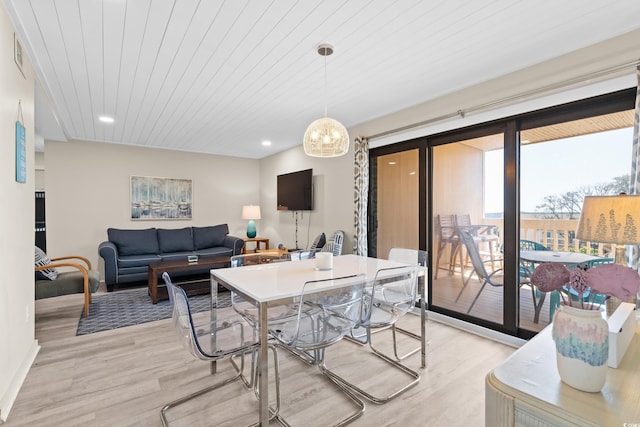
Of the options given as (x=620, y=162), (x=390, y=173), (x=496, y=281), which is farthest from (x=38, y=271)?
(x=620, y=162)

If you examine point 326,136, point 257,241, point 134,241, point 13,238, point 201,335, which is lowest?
point 201,335

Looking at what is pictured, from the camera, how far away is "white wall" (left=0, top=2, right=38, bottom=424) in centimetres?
187

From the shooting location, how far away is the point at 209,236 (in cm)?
599

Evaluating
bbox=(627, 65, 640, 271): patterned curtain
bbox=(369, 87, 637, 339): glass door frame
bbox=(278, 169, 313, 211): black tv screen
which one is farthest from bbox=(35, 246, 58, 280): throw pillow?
bbox=(627, 65, 640, 271): patterned curtain

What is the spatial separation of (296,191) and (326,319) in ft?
12.1

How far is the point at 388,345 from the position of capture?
9.14 ft

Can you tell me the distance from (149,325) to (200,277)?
134 cm

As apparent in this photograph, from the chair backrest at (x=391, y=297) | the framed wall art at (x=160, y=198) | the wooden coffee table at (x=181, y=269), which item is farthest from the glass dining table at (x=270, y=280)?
the framed wall art at (x=160, y=198)

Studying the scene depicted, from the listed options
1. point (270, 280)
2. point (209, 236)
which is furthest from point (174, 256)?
point (270, 280)

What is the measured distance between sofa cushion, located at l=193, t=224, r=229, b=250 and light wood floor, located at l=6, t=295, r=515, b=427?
2.95 metres

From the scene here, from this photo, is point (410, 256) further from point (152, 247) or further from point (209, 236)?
point (152, 247)

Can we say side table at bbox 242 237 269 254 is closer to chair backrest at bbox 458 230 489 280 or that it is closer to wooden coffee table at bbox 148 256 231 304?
wooden coffee table at bbox 148 256 231 304

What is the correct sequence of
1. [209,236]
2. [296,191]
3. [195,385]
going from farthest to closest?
[209,236] → [296,191] → [195,385]

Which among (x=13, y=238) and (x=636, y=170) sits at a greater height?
(x=636, y=170)
